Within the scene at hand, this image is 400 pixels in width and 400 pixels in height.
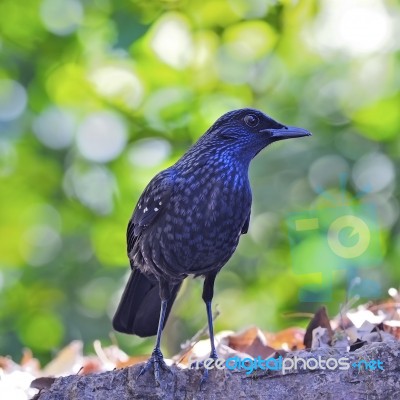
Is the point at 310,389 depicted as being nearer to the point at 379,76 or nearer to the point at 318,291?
the point at 318,291

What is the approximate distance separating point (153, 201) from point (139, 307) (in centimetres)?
66

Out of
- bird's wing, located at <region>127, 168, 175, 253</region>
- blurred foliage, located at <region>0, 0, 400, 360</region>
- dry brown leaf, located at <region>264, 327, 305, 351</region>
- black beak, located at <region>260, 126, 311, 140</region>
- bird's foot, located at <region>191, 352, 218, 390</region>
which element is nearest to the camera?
bird's foot, located at <region>191, 352, 218, 390</region>

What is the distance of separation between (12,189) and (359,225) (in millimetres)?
3342

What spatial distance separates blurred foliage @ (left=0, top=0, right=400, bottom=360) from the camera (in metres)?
6.06

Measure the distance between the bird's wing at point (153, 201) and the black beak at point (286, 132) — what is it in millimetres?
504

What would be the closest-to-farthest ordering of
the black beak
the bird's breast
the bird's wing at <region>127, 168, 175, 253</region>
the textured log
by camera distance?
the textured log → the bird's breast → the bird's wing at <region>127, 168, 175, 253</region> → the black beak

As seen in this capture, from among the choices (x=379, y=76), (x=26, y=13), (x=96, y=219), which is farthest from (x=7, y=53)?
(x=379, y=76)

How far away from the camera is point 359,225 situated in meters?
5.09

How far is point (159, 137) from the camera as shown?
20.2 feet

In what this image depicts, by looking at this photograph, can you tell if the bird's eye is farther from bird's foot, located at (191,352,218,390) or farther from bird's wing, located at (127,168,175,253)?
bird's foot, located at (191,352,218,390)

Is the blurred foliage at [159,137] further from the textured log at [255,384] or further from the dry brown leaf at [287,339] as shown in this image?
the textured log at [255,384]

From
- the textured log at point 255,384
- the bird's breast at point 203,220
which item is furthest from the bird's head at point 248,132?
the textured log at point 255,384

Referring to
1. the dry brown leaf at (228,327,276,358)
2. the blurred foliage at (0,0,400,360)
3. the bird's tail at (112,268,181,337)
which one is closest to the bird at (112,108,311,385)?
the bird's tail at (112,268,181,337)

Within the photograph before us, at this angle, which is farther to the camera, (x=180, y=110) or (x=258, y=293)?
(x=258, y=293)
